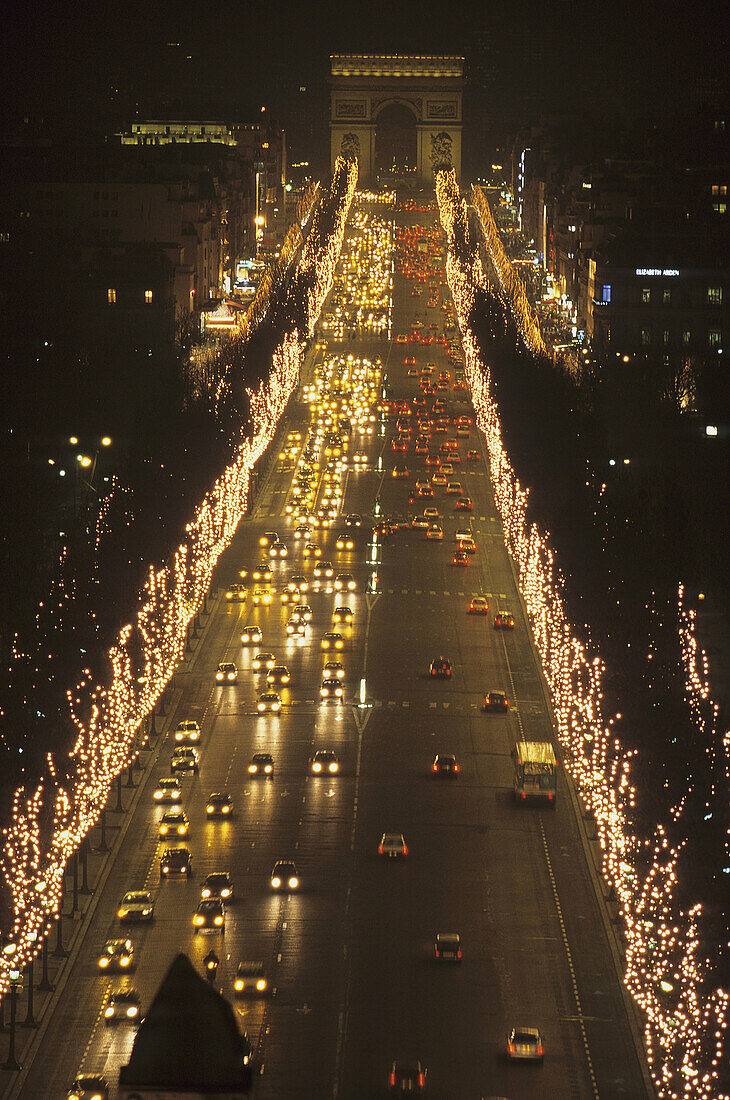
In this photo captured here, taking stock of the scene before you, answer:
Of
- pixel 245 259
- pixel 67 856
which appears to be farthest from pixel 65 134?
pixel 67 856

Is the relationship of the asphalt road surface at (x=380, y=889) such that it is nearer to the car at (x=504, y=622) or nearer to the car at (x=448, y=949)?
the car at (x=448, y=949)

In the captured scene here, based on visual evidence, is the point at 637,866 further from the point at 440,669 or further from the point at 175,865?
the point at 440,669

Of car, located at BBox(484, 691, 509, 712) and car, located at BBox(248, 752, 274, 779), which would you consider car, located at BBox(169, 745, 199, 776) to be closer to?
car, located at BBox(248, 752, 274, 779)

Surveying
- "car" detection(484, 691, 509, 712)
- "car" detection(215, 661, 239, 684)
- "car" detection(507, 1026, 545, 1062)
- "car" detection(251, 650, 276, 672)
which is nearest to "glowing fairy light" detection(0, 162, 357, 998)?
"car" detection(215, 661, 239, 684)

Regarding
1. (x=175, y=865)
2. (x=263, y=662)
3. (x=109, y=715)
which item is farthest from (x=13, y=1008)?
(x=263, y=662)

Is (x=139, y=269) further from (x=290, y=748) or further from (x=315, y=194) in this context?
(x=315, y=194)
